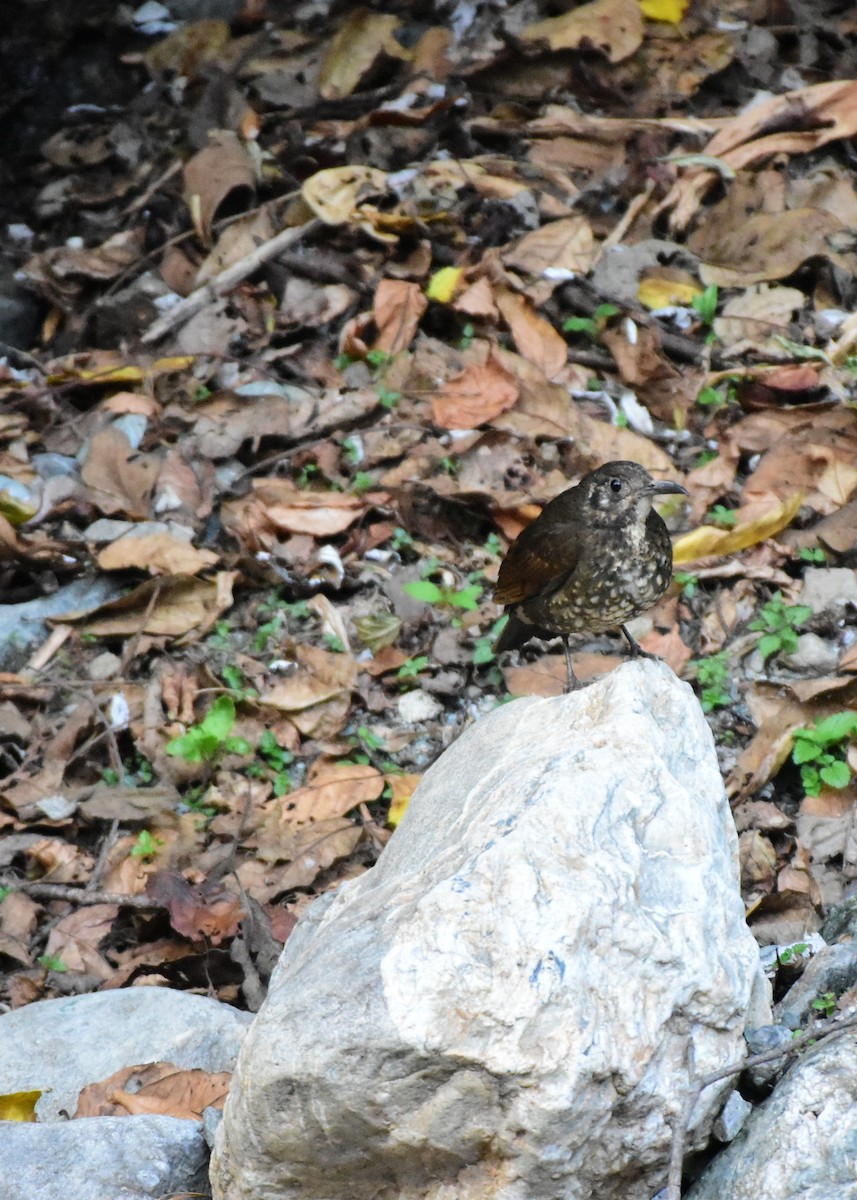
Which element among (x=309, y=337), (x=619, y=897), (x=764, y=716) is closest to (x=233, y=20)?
(x=309, y=337)

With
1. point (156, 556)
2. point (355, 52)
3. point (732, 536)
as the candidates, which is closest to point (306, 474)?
point (156, 556)

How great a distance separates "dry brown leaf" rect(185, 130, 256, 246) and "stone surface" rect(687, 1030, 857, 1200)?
235 inches

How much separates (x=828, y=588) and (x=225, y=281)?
3.59 m

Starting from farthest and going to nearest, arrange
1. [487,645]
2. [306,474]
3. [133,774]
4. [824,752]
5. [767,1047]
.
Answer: [306,474]
[487,645]
[133,774]
[824,752]
[767,1047]

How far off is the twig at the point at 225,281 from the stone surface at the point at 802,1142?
17.7 feet

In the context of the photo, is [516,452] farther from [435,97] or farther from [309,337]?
[435,97]

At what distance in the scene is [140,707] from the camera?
18.9 feet

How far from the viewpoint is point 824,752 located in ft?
16.2

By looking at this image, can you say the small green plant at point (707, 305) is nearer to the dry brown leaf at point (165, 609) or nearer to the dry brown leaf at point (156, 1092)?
the dry brown leaf at point (165, 609)

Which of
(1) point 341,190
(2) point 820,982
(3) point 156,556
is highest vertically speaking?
(1) point 341,190

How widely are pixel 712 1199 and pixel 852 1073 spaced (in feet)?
1.28

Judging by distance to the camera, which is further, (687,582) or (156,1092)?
(687,582)

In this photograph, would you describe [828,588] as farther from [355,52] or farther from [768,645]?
[355,52]

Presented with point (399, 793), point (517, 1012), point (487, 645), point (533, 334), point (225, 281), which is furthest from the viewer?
point (225, 281)
